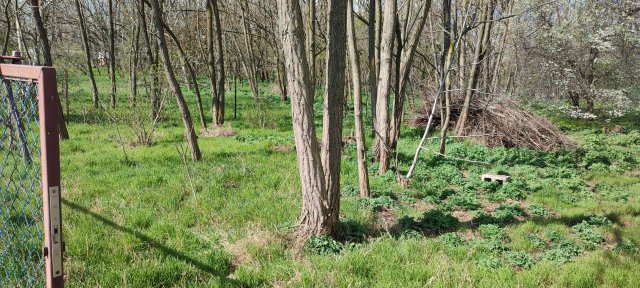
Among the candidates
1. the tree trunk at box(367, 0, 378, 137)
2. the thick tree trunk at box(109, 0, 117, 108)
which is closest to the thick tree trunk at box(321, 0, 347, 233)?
the tree trunk at box(367, 0, 378, 137)

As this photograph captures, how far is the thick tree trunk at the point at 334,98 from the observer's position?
4445 mm

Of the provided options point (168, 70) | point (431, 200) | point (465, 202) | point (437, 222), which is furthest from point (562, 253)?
point (168, 70)

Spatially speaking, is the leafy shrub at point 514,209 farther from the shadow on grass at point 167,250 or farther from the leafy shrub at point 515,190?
the shadow on grass at point 167,250

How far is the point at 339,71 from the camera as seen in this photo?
455cm

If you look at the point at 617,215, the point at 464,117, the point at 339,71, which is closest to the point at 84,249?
the point at 339,71

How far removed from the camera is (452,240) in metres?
4.80

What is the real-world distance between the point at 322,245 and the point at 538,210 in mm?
3737

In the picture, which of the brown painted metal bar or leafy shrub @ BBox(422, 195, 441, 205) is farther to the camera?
leafy shrub @ BBox(422, 195, 441, 205)

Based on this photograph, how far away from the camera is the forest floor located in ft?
12.9

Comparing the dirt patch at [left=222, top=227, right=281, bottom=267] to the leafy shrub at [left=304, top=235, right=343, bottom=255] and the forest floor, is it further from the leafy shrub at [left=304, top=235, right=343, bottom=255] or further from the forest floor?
the leafy shrub at [left=304, top=235, right=343, bottom=255]

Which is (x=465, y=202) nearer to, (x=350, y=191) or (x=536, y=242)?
(x=536, y=242)

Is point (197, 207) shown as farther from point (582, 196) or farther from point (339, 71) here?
point (582, 196)

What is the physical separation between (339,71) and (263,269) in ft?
7.42

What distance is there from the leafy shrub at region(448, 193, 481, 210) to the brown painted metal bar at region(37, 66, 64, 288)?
17.6ft
